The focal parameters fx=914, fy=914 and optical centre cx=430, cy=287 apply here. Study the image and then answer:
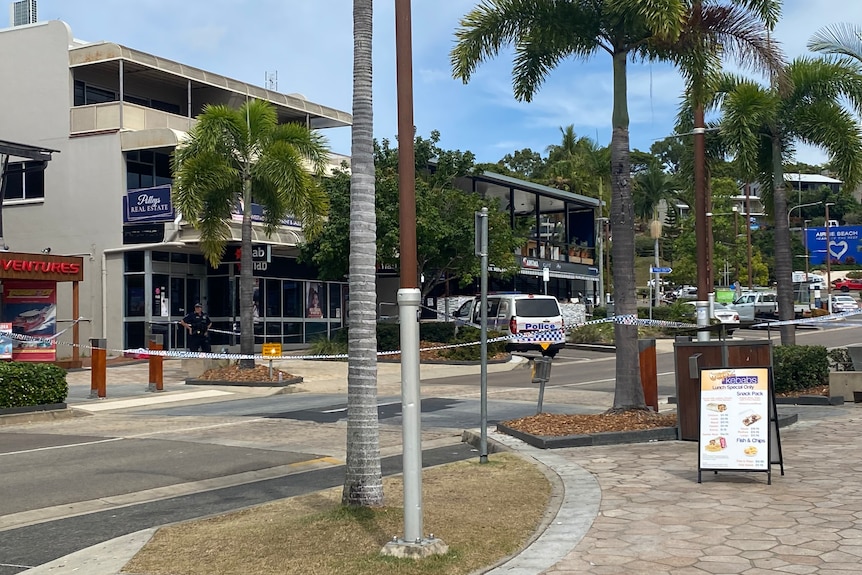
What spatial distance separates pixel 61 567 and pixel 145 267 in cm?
2388

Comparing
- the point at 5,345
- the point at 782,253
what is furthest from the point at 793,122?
the point at 5,345

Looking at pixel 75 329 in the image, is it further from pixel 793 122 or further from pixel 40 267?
pixel 793 122

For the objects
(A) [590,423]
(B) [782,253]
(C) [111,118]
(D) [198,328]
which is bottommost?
(A) [590,423]

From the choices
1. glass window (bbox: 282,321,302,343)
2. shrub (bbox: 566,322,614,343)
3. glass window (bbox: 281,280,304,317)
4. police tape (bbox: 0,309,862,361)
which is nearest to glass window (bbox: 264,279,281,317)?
glass window (bbox: 281,280,304,317)

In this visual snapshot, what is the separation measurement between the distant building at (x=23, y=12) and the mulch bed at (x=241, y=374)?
19.4m

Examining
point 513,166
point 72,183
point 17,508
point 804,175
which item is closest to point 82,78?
point 72,183

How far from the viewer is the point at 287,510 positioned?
26.1 ft

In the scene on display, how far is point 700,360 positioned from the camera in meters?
11.4

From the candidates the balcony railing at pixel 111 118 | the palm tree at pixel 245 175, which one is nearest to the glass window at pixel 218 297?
the balcony railing at pixel 111 118

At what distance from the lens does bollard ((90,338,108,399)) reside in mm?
19484

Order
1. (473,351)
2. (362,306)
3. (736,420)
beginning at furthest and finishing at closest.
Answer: (473,351)
(736,420)
(362,306)

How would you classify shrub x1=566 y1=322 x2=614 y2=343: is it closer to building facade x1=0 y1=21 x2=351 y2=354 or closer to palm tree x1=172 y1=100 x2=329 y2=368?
building facade x1=0 y1=21 x2=351 y2=354

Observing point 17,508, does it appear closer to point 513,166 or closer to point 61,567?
point 61,567

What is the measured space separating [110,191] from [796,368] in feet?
73.1
